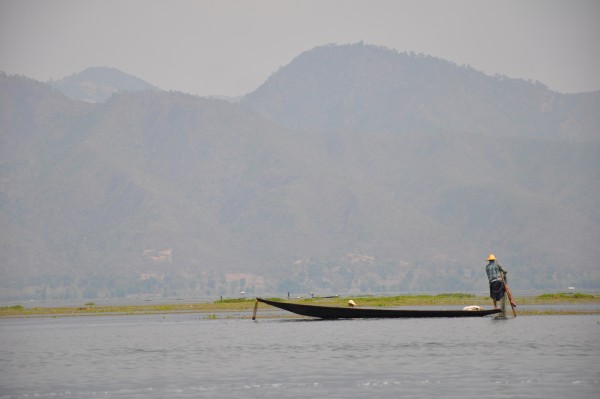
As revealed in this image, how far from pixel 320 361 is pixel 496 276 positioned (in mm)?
24742

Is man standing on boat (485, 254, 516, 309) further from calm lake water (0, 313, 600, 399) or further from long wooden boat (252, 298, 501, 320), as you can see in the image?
long wooden boat (252, 298, 501, 320)

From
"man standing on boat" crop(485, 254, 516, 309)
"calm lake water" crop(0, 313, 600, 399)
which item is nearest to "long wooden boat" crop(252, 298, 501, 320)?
"calm lake water" crop(0, 313, 600, 399)

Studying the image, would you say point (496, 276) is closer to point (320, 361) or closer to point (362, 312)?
point (362, 312)

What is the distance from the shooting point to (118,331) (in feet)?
254

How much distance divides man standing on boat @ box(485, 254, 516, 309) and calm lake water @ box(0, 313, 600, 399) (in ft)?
7.11

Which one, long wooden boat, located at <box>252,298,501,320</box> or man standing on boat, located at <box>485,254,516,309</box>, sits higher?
man standing on boat, located at <box>485,254,516,309</box>

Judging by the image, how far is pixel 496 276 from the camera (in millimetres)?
70125

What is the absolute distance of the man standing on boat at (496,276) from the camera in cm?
6962

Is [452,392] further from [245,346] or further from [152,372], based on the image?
[245,346]

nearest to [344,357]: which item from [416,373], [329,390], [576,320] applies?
[416,373]

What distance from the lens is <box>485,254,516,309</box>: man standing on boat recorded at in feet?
228

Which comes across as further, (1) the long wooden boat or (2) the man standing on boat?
(1) the long wooden boat

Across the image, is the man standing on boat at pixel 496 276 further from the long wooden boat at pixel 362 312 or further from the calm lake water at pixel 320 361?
the long wooden boat at pixel 362 312

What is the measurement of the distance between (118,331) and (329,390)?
4125 cm
